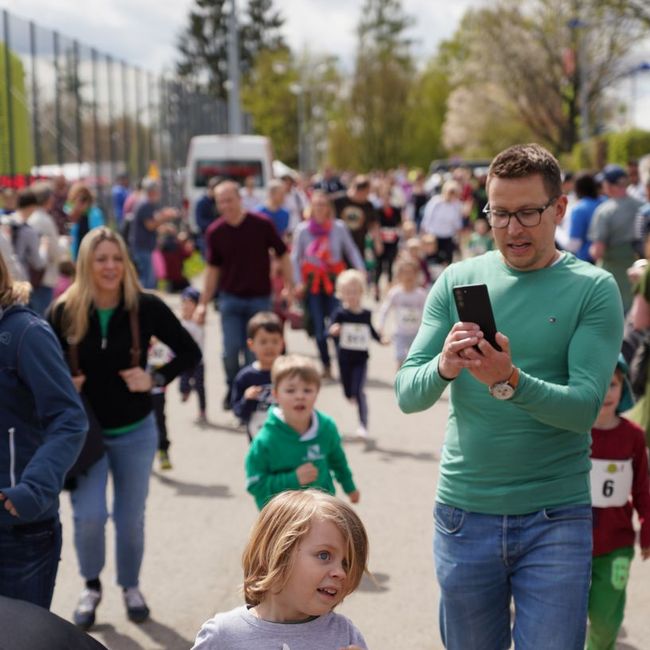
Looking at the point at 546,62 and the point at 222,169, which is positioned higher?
the point at 546,62

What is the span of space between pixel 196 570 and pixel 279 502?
363cm

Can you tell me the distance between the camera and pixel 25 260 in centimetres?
1122

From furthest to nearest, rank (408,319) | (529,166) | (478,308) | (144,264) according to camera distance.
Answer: (144,264) → (408,319) → (529,166) → (478,308)

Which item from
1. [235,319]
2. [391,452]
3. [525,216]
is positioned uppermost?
[525,216]

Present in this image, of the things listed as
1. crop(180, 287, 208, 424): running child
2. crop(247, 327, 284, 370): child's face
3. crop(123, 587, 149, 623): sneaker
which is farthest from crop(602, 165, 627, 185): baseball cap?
crop(123, 587, 149, 623): sneaker

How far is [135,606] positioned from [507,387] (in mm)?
3157

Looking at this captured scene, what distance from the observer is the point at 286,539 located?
2768 mm

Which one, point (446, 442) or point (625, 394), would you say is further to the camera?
point (625, 394)

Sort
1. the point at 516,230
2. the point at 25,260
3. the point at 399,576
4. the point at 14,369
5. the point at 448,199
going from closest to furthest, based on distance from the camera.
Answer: the point at 516,230
the point at 14,369
the point at 399,576
the point at 25,260
the point at 448,199

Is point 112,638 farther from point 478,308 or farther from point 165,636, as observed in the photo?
point 478,308

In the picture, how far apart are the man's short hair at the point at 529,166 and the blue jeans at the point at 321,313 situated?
8.58 meters

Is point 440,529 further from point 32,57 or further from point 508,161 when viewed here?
point 32,57

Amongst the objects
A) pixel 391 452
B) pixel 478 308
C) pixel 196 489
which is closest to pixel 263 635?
pixel 478 308

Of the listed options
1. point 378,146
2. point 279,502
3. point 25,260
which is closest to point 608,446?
point 279,502
